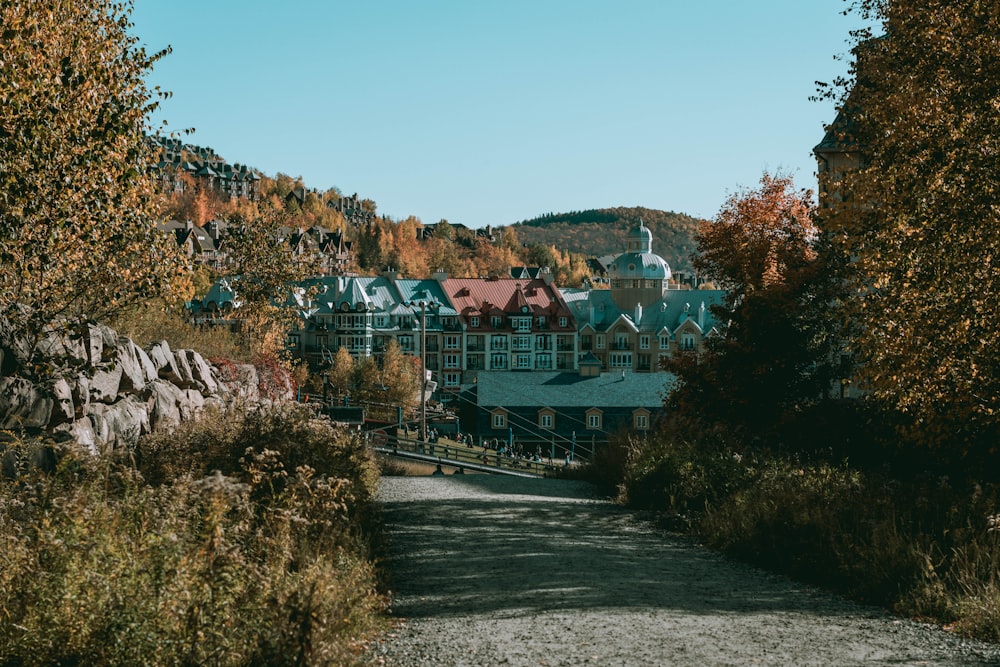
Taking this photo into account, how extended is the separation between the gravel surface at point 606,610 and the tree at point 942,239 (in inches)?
116

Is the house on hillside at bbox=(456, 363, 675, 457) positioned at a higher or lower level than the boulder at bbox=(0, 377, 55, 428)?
lower

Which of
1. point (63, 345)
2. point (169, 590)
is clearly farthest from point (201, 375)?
point (169, 590)

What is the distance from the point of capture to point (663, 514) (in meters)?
16.5

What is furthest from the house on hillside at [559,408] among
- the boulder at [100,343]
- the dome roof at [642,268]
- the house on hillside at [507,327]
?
the dome roof at [642,268]

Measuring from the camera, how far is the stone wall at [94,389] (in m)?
13.2

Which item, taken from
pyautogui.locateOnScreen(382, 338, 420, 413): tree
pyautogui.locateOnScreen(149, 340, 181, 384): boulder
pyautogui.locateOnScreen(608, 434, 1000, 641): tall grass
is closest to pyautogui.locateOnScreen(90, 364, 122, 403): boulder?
pyautogui.locateOnScreen(149, 340, 181, 384): boulder

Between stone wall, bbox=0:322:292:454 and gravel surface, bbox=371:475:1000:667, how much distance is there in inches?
174

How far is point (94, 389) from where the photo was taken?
15.1m

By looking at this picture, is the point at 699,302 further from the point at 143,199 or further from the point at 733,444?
the point at 143,199

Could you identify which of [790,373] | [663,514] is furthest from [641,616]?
[790,373]

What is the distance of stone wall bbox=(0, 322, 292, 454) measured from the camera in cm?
1318

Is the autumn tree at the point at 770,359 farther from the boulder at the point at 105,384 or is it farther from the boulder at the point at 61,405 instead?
the boulder at the point at 61,405

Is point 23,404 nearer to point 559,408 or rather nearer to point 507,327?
point 559,408

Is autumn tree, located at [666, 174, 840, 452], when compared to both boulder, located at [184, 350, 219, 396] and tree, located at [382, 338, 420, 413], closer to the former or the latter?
boulder, located at [184, 350, 219, 396]
